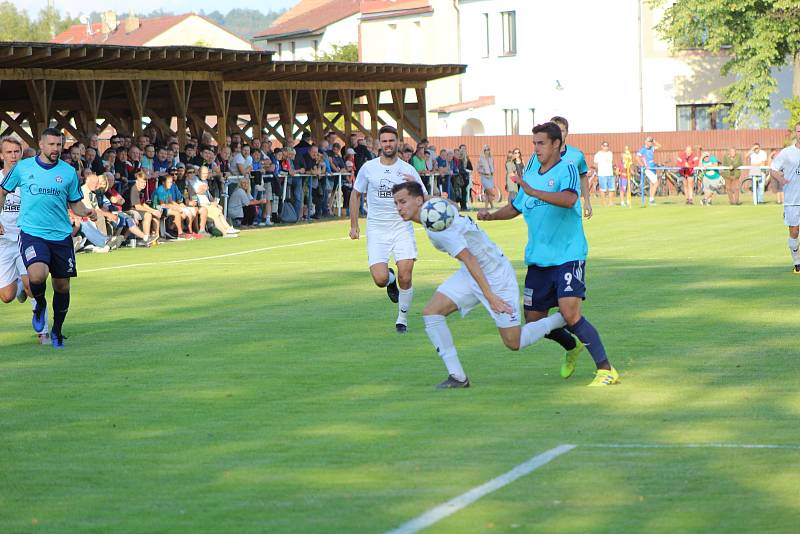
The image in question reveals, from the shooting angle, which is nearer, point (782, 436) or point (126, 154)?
point (782, 436)

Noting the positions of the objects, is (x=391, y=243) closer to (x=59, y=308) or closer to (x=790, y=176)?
(x=59, y=308)

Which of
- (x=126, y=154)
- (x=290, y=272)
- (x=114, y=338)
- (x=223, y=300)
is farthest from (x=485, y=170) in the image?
(x=114, y=338)

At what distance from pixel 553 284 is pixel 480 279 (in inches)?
32.3

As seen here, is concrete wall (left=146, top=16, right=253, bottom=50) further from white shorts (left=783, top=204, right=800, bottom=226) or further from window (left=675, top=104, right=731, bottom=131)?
white shorts (left=783, top=204, right=800, bottom=226)

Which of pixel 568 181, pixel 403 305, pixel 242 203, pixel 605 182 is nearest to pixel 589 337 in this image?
pixel 568 181

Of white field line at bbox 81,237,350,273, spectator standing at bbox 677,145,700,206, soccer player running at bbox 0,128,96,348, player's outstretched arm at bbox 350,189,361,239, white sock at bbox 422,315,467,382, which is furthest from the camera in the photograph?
spectator standing at bbox 677,145,700,206

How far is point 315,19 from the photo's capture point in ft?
305

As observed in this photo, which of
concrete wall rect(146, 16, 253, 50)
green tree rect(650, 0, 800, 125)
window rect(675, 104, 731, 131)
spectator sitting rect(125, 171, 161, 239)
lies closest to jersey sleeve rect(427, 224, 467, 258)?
spectator sitting rect(125, 171, 161, 239)

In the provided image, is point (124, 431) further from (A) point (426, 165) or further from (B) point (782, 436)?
(A) point (426, 165)

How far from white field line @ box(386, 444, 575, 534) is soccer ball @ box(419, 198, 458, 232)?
6.24ft

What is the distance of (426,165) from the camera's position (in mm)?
39156

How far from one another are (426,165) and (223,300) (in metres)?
22.6

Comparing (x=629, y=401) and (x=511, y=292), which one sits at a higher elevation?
(x=511, y=292)

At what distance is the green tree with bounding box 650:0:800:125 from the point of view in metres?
51.5
